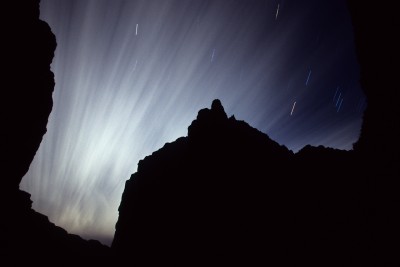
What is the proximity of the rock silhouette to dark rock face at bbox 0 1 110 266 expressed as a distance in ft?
0.44

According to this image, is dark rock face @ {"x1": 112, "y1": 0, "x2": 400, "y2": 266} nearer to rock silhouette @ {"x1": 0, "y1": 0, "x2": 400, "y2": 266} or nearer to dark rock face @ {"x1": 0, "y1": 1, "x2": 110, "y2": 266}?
rock silhouette @ {"x1": 0, "y1": 0, "x2": 400, "y2": 266}

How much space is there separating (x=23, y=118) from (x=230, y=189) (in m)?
32.5

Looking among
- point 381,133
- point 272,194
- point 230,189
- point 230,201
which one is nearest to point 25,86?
point 381,133

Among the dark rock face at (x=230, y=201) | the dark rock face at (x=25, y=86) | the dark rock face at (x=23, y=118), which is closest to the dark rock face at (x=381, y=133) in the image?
the dark rock face at (x=230, y=201)

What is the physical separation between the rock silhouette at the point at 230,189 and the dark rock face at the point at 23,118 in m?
0.13

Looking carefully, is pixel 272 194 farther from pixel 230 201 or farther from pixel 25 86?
pixel 25 86

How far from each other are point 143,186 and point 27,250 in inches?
995

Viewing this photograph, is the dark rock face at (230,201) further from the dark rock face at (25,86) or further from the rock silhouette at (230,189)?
the dark rock face at (25,86)

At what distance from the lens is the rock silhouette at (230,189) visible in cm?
1109

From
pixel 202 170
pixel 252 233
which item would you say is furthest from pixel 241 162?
pixel 252 233

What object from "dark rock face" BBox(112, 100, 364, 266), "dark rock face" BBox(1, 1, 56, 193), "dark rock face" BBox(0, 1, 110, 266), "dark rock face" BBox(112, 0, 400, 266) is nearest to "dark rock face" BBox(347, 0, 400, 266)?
"dark rock face" BBox(112, 0, 400, 266)

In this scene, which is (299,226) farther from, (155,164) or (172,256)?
(155,164)

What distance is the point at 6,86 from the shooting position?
19391 millimetres

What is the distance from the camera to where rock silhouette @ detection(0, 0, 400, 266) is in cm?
1109
